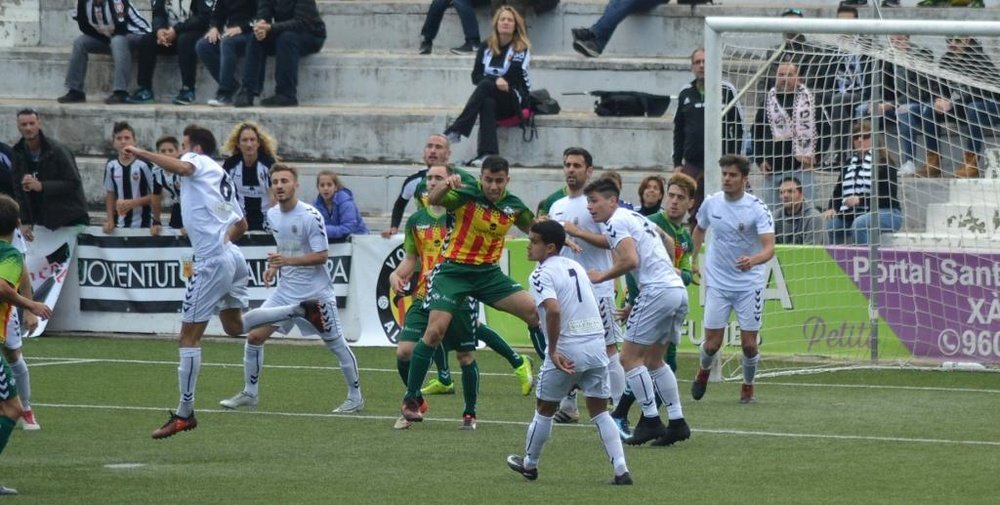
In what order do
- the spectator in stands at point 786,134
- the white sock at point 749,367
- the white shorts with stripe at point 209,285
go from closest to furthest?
the white shorts with stripe at point 209,285, the white sock at point 749,367, the spectator in stands at point 786,134

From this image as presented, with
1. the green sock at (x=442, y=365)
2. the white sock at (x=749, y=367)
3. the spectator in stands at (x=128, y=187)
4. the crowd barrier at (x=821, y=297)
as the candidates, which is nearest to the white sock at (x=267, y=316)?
the green sock at (x=442, y=365)

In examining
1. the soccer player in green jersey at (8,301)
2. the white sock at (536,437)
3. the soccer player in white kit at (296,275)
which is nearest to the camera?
the soccer player in green jersey at (8,301)

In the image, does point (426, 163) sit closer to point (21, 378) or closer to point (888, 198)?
point (888, 198)

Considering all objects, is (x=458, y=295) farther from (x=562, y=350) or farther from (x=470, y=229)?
(x=562, y=350)

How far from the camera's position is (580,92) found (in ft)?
75.5

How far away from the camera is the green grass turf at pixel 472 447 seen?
9891 mm

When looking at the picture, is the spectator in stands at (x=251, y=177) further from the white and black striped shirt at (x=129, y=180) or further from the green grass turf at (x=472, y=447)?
the green grass turf at (x=472, y=447)

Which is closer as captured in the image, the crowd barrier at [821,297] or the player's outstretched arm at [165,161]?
the player's outstretched arm at [165,161]

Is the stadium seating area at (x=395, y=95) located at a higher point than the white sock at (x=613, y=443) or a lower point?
higher

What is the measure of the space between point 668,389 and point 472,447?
1.44 metres

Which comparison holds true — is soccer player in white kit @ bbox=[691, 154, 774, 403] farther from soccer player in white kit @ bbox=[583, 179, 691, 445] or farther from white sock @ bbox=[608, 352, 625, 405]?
soccer player in white kit @ bbox=[583, 179, 691, 445]

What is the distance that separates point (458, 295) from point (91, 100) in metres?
13.8

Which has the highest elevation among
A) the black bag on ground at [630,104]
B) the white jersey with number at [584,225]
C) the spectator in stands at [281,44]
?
the spectator in stands at [281,44]

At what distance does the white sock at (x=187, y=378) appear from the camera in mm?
12289
